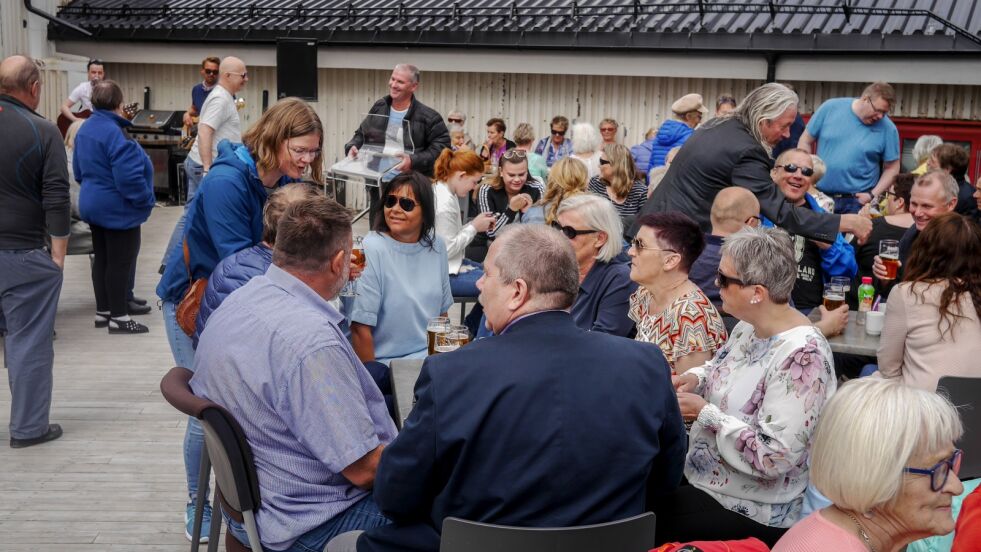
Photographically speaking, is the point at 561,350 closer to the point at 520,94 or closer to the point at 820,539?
the point at 820,539

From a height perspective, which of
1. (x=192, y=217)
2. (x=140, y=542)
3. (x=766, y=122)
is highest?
(x=766, y=122)

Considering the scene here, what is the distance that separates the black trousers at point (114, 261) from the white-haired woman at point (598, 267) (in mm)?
4533

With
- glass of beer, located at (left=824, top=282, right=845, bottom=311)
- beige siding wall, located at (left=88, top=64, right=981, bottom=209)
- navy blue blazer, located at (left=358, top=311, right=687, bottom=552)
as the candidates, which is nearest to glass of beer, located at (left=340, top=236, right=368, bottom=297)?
navy blue blazer, located at (left=358, top=311, right=687, bottom=552)

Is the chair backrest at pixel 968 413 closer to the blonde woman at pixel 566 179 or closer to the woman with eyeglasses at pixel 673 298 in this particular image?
the woman with eyeglasses at pixel 673 298

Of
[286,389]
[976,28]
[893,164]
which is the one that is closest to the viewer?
[286,389]

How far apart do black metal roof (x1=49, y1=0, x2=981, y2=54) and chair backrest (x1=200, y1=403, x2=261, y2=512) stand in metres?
10.7

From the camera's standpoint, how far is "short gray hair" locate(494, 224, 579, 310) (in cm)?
267

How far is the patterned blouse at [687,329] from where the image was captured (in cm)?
401

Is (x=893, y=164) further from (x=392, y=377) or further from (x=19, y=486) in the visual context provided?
(x=19, y=486)

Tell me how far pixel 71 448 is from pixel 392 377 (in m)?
2.54

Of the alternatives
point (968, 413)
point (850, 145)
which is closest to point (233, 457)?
point (968, 413)

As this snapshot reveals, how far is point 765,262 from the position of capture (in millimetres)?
3426

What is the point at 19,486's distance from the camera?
5.11 meters

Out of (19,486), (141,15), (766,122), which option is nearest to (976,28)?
(766,122)
